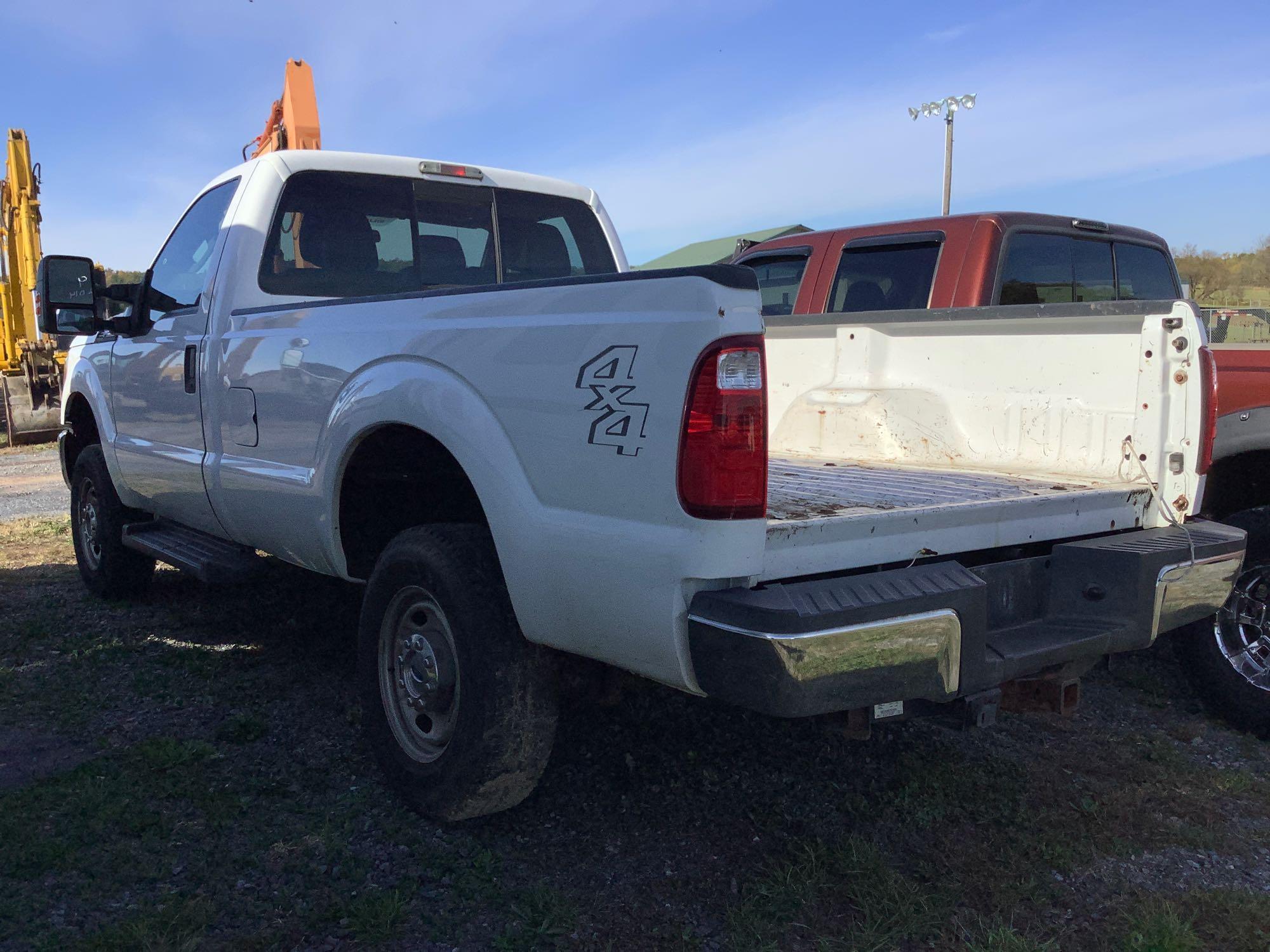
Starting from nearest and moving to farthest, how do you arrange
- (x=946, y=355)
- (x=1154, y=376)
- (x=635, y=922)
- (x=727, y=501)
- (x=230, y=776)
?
(x=727, y=501) → (x=635, y=922) → (x=1154, y=376) → (x=230, y=776) → (x=946, y=355)

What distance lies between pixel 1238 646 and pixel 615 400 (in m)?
3.14

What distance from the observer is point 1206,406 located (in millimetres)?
3271

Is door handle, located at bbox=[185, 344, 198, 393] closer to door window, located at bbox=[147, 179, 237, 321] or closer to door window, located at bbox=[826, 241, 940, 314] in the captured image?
door window, located at bbox=[147, 179, 237, 321]

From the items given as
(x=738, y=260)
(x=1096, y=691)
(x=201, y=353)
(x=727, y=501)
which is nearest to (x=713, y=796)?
(x=727, y=501)

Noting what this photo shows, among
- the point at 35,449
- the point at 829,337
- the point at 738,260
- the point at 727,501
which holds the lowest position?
the point at 35,449

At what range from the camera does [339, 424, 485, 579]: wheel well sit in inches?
131

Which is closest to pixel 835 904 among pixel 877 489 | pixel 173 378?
pixel 877 489

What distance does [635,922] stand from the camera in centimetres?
271

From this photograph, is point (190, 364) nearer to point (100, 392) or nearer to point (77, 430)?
point (100, 392)

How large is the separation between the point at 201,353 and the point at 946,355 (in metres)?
2.97

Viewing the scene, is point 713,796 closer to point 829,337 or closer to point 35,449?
point 829,337

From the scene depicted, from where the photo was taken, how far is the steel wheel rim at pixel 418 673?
312 centimetres

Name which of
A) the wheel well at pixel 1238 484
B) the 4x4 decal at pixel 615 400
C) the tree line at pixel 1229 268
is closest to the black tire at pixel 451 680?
the 4x4 decal at pixel 615 400

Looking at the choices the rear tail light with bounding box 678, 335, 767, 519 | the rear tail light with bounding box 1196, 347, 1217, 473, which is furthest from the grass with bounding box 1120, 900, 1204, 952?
the rear tail light with bounding box 678, 335, 767, 519
